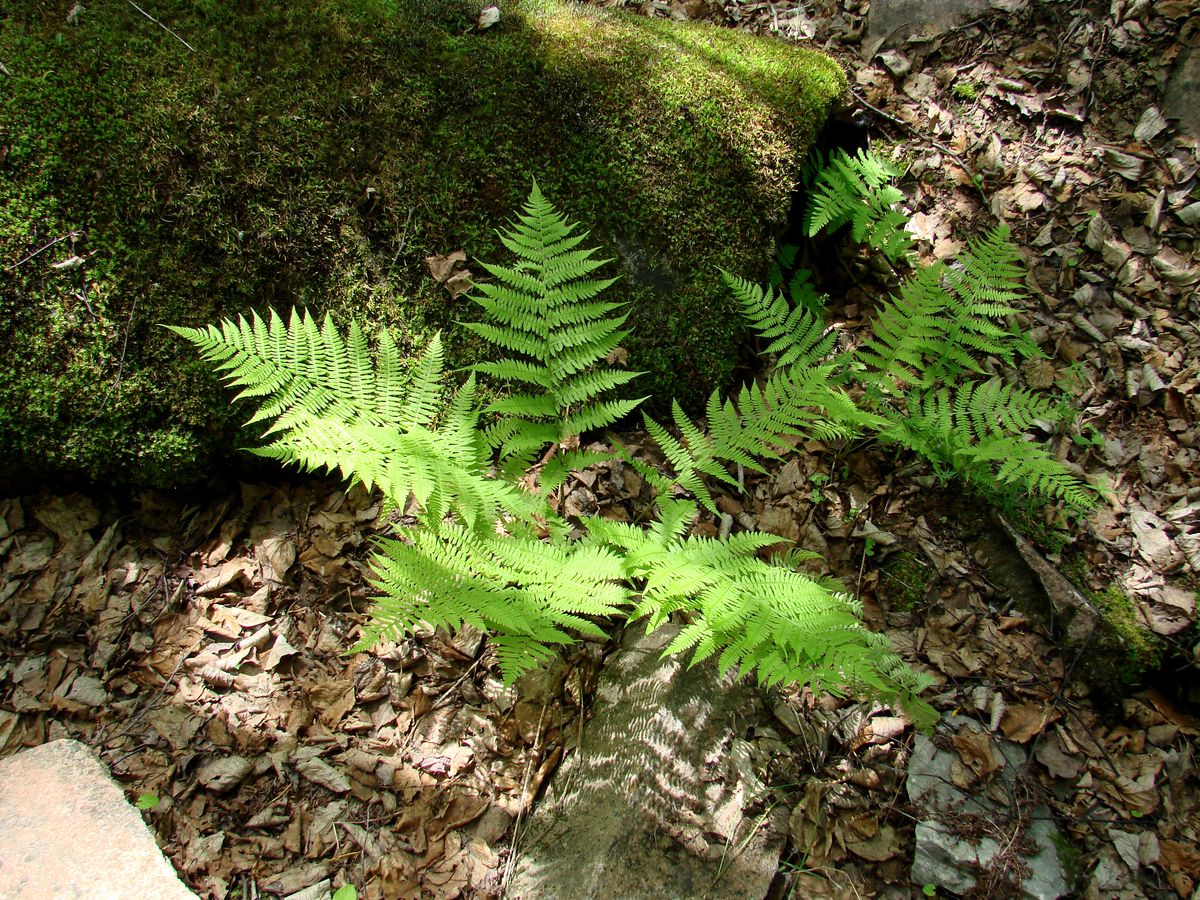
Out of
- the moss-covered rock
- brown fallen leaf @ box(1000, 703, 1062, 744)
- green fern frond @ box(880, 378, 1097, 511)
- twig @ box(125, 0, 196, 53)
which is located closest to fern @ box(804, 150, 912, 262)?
the moss-covered rock

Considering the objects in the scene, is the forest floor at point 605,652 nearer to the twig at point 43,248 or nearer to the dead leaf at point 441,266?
the twig at point 43,248

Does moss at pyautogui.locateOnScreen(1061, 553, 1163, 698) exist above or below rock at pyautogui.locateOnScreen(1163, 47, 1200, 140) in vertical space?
below

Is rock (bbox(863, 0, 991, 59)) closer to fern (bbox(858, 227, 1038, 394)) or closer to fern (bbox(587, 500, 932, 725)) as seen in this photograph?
fern (bbox(858, 227, 1038, 394))

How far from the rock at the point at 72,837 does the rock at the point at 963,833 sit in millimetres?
2663

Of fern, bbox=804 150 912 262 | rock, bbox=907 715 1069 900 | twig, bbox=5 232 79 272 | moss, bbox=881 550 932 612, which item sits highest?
fern, bbox=804 150 912 262

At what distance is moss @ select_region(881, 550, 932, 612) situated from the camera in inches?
130

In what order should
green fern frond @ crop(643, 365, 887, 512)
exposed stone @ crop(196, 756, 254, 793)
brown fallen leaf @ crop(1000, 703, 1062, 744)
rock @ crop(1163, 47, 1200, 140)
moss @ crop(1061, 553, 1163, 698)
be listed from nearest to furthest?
exposed stone @ crop(196, 756, 254, 793)
brown fallen leaf @ crop(1000, 703, 1062, 744)
moss @ crop(1061, 553, 1163, 698)
green fern frond @ crop(643, 365, 887, 512)
rock @ crop(1163, 47, 1200, 140)

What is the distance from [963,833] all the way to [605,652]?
5.06 ft

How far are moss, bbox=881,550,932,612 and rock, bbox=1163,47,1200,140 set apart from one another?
3226 millimetres

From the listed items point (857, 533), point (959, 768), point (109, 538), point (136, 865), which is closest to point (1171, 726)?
point (959, 768)

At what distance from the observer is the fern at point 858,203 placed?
3.97 metres

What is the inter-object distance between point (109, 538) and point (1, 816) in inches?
46.3

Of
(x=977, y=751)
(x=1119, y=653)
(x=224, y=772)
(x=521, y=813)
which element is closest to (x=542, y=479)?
(x=521, y=813)

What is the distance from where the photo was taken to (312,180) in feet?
10.6
